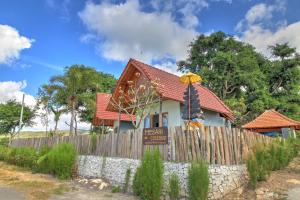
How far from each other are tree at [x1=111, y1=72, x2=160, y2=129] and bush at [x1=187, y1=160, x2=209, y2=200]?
637 cm

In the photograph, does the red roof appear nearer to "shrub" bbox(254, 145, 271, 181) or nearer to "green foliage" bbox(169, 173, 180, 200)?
"shrub" bbox(254, 145, 271, 181)

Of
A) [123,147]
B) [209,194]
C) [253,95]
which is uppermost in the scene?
[253,95]

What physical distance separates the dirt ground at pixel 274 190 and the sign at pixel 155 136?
2688 millimetres

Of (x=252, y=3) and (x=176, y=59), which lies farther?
(x=176, y=59)

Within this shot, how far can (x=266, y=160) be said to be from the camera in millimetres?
9156

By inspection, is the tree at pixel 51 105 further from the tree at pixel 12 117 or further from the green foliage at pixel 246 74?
the green foliage at pixel 246 74

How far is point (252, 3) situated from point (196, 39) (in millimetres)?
18932

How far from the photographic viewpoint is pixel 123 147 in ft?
35.2

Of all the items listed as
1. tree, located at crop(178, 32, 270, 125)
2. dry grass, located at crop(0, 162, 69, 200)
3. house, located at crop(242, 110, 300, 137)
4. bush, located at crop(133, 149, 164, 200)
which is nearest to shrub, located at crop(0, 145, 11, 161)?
dry grass, located at crop(0, 162, 69, 200)

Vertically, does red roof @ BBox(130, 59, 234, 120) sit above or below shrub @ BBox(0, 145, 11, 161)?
above

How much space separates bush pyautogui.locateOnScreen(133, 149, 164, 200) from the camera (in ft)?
26.4

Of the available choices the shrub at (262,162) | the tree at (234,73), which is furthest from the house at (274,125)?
the shrub at (262,162)

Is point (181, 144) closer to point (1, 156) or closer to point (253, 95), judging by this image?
point (1, 156)

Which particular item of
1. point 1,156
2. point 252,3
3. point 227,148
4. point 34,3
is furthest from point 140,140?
point 1,156
